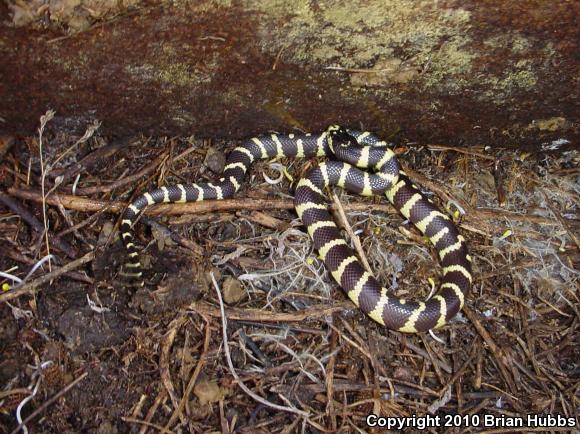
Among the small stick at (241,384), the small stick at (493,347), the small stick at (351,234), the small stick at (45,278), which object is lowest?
the small stick at (493,347)

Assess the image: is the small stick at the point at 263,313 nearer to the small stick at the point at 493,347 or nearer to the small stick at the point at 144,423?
the small stick at the point at 144,423

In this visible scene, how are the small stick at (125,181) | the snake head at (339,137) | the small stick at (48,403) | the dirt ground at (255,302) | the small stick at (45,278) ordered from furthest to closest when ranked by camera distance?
the snake head at (339,137) → the small stick at (125,181) → the small stick at (45,278) → the dirt ground at (255,302) → the small stick at (48,403)

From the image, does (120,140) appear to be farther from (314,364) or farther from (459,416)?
(459,416)

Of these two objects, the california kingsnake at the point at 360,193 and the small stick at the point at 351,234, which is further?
the small stick at the point at 351,234

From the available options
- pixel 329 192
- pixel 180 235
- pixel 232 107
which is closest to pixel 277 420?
pixel 180 235

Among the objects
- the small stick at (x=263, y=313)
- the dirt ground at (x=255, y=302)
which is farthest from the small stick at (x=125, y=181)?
the small stick at (x=263, y=313)

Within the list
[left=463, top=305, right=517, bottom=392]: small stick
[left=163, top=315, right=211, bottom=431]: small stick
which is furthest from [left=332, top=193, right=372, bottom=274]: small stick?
[left=163, top=315, right=211, bottom=431]: small stick

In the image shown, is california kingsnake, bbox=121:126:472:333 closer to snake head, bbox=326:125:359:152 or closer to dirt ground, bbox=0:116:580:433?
snake head, bbox=326:125:359:152
